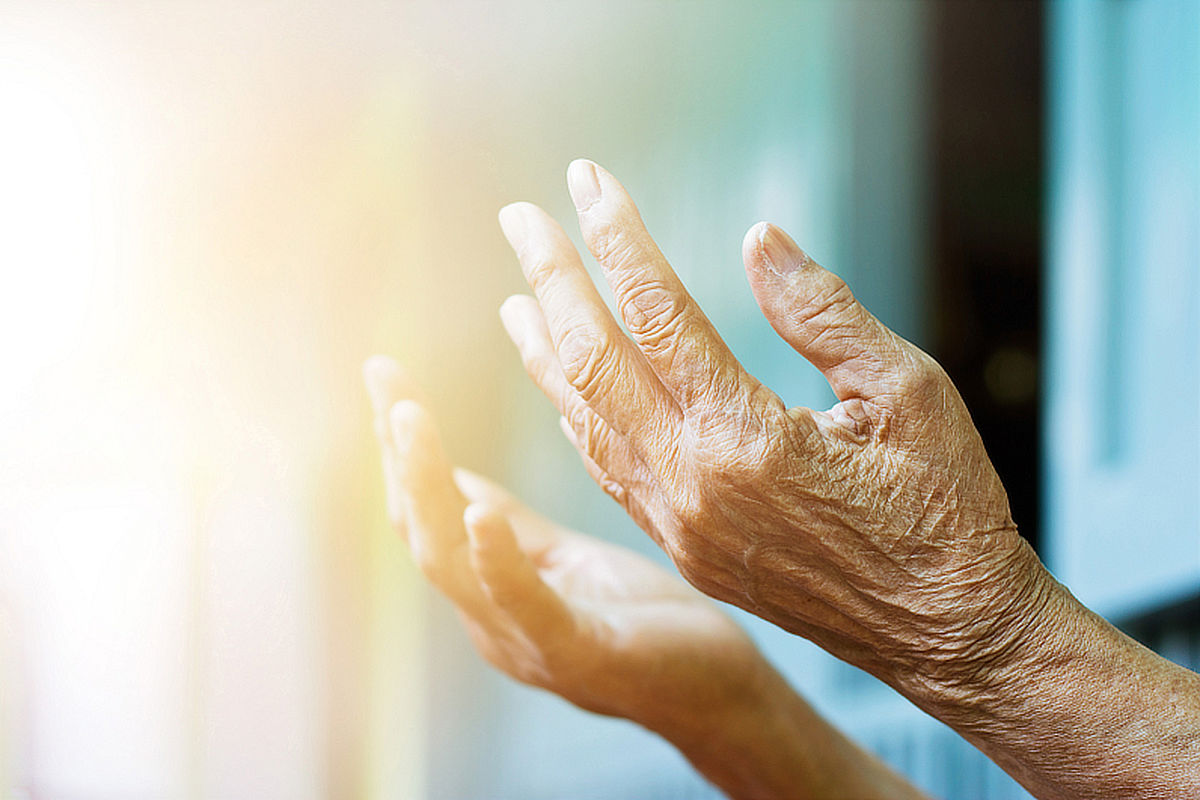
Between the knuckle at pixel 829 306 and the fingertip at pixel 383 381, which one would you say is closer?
the knuckle at pixel 829 306

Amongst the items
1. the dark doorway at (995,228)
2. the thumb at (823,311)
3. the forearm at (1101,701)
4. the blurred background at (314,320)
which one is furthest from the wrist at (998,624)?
the dark doorway at (995,228)

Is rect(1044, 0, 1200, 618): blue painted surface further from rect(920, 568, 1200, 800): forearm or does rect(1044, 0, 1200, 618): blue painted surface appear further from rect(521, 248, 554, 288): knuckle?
rect(521, 248, 554, 288): knuckle

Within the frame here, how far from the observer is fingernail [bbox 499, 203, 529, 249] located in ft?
1.72

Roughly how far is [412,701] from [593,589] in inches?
6.9

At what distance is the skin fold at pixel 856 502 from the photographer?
46cm

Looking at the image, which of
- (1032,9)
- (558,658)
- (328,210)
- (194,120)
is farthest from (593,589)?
(1032,9)

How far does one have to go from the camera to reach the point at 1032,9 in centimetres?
120

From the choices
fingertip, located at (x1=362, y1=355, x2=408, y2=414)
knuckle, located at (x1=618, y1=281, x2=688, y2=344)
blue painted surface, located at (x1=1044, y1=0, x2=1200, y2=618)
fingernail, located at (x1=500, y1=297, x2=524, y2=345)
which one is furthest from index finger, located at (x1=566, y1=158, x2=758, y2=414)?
blue painted surface, located at (x1=1044, y1=0, x2=1200, y2=618)

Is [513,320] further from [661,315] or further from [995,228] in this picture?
[995,228]

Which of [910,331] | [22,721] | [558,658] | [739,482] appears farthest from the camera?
[910,331]

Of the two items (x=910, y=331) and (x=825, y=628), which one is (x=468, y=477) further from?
(x=910, y=331)

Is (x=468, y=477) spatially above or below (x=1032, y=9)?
below

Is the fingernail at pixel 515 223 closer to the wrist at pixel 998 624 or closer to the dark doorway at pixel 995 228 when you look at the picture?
the wrist at pixel 998 624

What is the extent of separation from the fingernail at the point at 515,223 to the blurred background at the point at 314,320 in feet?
0.77
